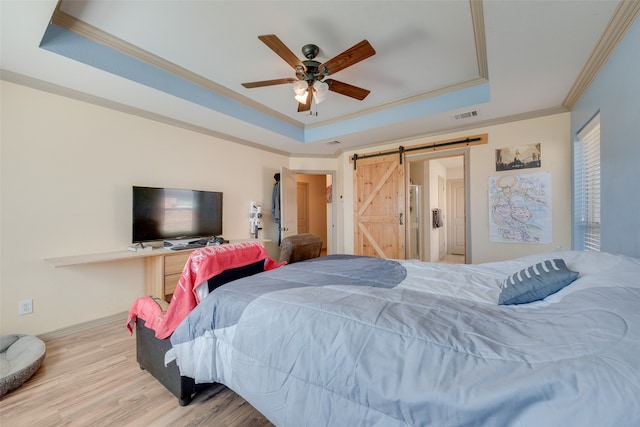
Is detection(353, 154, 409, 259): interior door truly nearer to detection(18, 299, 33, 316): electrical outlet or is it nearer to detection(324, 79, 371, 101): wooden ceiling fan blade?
detection(324, 79, 371, 101): wooden ceiling fan blade

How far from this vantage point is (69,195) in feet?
8.57

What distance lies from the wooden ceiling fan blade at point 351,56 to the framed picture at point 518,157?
266cm

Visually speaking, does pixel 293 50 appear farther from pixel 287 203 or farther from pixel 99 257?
pixel 99 257

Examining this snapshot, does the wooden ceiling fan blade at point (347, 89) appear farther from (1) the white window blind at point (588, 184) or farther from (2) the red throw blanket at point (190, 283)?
(1) the white window blind at point (588, 184)

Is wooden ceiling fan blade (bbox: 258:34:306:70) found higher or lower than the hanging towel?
higher

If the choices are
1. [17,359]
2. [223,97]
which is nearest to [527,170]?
[223,97]

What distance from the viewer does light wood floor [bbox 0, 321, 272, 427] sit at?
1.51m

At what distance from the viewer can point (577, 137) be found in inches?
115

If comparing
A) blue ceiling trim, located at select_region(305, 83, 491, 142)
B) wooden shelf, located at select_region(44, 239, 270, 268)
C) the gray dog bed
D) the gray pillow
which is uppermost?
blue ceiling trim, located at select_region(305, 83, 491, 142)

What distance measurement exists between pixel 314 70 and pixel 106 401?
2961mm

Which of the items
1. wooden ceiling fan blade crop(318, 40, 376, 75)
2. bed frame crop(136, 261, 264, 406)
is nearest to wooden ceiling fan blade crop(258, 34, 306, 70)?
wooden ceiling fan blade crop(318, 40, 376, 75)

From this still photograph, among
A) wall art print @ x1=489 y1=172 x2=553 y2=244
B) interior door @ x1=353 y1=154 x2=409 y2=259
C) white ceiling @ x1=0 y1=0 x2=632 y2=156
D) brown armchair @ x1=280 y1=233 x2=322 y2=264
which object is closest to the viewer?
white ceiling @ x1=0 y1=0 x2=632 y2=156

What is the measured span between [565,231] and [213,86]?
4671mm

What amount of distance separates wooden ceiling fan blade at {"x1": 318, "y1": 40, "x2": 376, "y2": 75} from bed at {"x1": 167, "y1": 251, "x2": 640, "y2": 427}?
1721 mm
